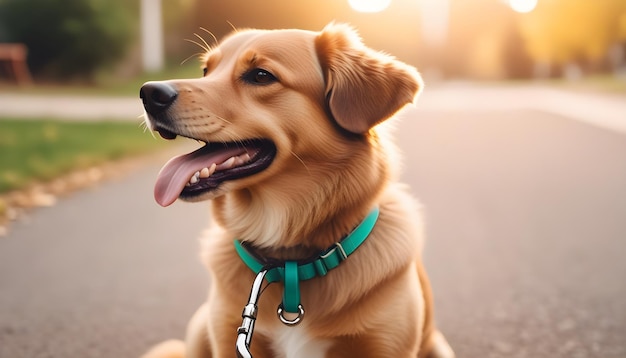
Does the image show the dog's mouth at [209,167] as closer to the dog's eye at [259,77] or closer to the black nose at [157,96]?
the black nose at [157,96]

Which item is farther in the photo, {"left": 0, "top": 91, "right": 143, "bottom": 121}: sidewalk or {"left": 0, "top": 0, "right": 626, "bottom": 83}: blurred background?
{"left": 0, "top": 0, "right": 626, "bottom": 83}: blurred background

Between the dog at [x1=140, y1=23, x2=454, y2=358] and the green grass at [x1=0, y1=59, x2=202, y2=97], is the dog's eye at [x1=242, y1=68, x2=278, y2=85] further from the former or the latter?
the green grass at [x1=0, y1=59, x2=202, y2=97]

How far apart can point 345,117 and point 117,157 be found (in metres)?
7.63

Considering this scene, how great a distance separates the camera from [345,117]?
2.89 m

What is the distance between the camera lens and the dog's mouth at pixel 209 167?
2746 millimetres

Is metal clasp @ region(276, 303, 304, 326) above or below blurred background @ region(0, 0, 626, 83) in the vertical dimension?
above

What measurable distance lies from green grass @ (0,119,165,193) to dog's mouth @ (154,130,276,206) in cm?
497

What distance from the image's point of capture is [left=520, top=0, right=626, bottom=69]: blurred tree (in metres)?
41.3

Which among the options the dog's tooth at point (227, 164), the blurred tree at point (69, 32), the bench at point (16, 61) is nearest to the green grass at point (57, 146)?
the dog's tooth at point (227, 164)

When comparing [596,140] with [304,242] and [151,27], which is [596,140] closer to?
[304,242]

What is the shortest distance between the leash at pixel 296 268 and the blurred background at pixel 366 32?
3551 mm

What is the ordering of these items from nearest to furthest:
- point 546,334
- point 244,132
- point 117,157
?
1. point 244,132
2. point 546,334
3. point 117,157

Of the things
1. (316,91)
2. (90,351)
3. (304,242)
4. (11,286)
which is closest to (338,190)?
(304,242)

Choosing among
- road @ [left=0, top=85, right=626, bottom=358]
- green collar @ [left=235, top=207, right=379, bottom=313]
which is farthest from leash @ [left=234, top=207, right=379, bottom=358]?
road @ [left=0, top=85, right=626, bottom=358]
